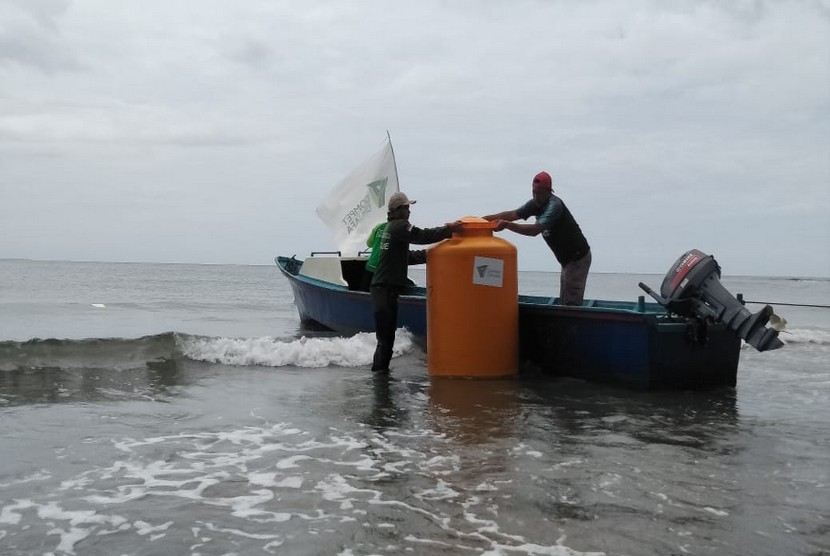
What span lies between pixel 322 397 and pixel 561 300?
9.80ft

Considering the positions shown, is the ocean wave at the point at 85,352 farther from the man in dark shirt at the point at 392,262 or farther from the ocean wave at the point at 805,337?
the ocean wave at the point at 805,337

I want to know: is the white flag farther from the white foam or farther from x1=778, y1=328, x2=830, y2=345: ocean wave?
x1=778, y1=328, x2=830, y2=345: ocean wave

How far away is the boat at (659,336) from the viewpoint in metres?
6.47

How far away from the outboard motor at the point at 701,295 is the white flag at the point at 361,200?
870 centimetres

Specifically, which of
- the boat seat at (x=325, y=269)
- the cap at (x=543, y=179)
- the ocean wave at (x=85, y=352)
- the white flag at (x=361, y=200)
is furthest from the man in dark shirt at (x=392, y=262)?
the white flag at (x=361, y=200)

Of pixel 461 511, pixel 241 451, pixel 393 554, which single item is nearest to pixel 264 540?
pixel 393 554

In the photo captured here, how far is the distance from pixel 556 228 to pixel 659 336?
163cm

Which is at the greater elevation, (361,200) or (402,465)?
(361,200)

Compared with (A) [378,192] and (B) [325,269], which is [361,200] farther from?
(B) [325,269]

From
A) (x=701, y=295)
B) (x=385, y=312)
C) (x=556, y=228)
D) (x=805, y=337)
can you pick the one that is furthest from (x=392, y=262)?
(x=805, y=337)

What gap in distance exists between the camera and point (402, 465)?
413 centimetres

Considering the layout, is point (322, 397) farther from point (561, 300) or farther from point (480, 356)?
point (561, 300)

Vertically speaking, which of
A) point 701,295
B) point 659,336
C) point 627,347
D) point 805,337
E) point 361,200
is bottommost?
point 805,337

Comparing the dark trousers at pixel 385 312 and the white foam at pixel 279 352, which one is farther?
the white foam at pixel 279 352
